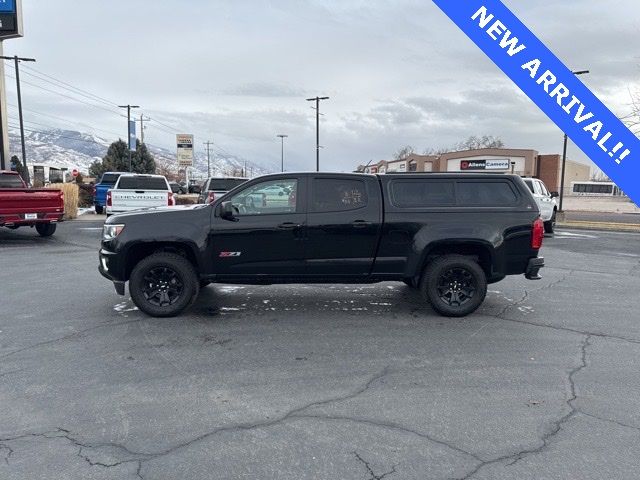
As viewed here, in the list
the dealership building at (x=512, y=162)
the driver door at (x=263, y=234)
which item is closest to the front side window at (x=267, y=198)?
the driver door at (x=263, y=234)

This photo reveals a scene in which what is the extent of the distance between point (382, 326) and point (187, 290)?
2.41 m

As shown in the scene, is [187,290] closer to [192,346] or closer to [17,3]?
[192,346]

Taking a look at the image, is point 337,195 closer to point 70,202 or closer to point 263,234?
point 263,234

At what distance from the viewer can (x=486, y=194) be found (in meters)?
6.38

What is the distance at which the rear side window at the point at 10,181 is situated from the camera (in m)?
14.0

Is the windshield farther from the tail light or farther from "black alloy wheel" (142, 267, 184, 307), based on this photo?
the tail light

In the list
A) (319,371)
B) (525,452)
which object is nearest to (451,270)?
(319,371)

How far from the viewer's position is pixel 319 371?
4.51 m

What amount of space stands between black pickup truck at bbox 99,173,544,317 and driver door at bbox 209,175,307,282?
0.01m

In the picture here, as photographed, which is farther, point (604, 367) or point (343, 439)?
point (604, 367)

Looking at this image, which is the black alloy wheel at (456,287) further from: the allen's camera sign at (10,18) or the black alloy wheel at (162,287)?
the allen's camera sign at (10,18)

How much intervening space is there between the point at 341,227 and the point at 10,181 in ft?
40.2

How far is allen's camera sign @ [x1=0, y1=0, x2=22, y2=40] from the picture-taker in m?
26.6

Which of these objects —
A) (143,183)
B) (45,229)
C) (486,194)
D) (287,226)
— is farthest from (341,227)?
(143,183)
